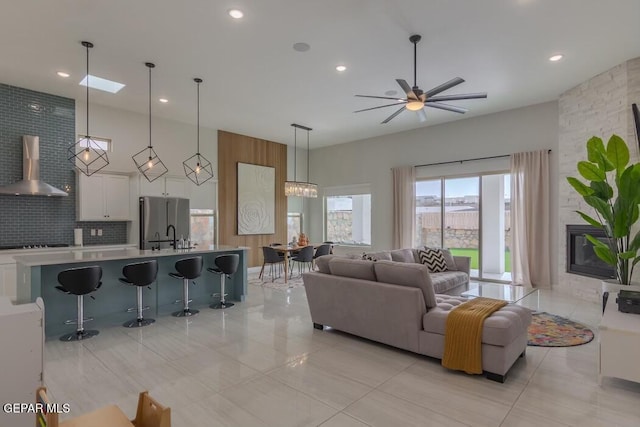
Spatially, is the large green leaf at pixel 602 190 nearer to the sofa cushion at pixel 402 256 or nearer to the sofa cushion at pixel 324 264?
the sofa cushion at pixel 402 256

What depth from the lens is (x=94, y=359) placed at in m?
3.48

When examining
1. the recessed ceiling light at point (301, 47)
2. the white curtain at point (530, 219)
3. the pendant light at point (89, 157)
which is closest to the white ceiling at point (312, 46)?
the recessed ceiling light at point (301, 47)

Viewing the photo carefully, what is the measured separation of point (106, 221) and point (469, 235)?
306 inches

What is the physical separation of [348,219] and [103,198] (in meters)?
6.27

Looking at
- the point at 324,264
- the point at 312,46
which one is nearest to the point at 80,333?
the point at 324,264

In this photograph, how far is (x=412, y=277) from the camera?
138 inches

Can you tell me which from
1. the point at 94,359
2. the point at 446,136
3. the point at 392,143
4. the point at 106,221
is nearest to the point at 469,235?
the point at 446,136

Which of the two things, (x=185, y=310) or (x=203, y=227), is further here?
(x=203, y=227)

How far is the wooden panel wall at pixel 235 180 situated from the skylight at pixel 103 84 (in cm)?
289

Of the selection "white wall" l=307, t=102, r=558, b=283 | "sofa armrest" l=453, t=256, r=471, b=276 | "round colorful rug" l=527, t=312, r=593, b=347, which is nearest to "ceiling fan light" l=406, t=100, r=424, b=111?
"round colorful rug" l=527, t=312, r=593, b=347

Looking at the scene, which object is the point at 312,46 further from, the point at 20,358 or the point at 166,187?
the point at 166,187

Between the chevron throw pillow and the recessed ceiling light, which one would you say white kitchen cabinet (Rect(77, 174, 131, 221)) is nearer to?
the recessed ceiling light

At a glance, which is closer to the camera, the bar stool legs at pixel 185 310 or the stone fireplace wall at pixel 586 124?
the stone fireplace wall at pixel 586 124

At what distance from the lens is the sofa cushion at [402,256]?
19.4 ft
